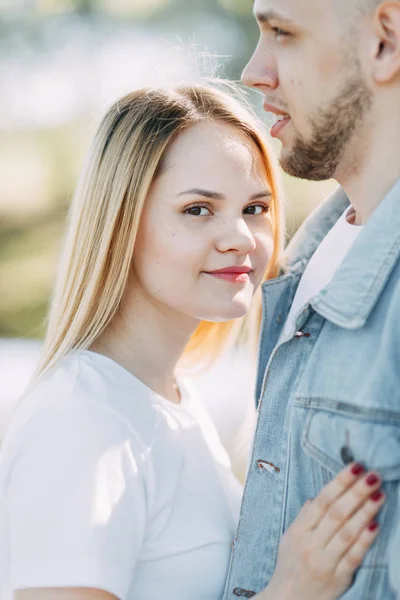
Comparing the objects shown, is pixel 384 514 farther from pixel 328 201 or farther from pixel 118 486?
pixel 328 201

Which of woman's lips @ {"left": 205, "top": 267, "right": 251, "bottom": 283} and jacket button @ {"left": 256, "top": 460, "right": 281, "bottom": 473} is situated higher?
woman's lips @ {"left": 205, "top": 267, "right": 251, "bottom": 283}

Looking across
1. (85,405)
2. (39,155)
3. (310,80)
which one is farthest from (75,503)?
(39,155)

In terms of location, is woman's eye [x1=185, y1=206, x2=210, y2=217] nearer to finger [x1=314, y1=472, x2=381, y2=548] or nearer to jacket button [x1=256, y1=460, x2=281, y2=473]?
jacket button [x1=256, y1=460, x2=281, y2=473]

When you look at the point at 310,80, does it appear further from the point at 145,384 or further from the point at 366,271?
the point at 145,384

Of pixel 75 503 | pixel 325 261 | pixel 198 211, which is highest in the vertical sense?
pixel 198 211

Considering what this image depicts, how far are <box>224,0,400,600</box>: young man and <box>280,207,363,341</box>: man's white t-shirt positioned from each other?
2 cm

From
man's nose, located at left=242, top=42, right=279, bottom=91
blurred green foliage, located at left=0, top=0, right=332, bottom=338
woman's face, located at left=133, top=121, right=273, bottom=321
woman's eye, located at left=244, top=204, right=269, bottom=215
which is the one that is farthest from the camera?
blurred green foliage, located at left=0, top=0, right=332, bottom=338

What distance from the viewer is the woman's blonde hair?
2035mm

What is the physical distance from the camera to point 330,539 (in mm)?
1605

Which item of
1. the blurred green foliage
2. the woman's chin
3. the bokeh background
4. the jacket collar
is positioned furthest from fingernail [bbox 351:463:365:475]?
the blurred green foliage

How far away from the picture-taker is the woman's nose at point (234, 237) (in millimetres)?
2027

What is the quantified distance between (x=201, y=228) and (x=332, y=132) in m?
0.39

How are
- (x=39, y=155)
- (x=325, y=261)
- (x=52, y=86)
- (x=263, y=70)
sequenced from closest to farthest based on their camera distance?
1. (x=263, y=70)
2. (x=325, y=261)
3. (x=39, y=155)
4. (x=52, y=86)

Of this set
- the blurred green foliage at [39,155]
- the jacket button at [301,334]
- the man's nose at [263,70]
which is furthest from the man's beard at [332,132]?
the blurred green foliage at [39,155]
